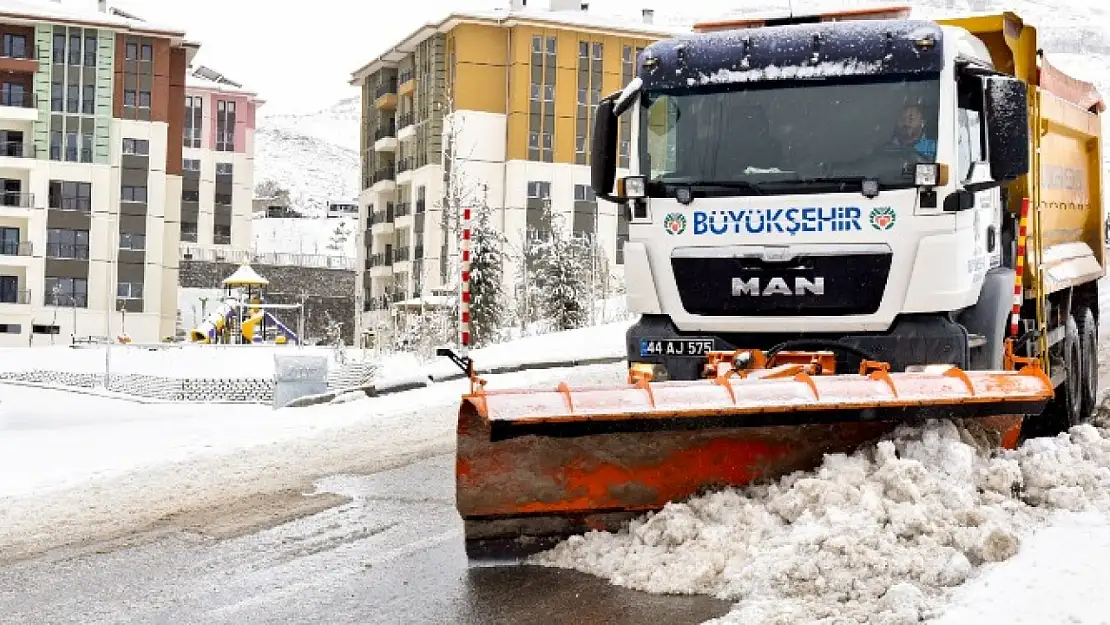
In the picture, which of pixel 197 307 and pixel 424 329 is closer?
pixel 424 329

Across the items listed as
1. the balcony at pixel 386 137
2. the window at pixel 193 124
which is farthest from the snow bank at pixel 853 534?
the window at pixel 193 124

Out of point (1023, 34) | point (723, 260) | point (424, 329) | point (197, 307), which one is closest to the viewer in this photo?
point (723, 260)

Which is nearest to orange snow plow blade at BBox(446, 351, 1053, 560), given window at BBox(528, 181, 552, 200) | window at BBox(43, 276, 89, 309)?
window at BBox(528, 181, 552, 200)

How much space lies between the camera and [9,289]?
68.8m

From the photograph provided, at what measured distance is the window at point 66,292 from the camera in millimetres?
69181

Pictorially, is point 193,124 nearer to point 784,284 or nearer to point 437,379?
point 437,379

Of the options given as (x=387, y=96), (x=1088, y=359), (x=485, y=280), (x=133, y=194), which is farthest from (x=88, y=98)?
(x=1088, y=359)

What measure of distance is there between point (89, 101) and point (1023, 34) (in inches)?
2560

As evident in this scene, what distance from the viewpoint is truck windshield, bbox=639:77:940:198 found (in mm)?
8750

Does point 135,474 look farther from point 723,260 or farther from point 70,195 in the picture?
point 70,195

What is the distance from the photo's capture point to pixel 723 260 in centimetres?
895

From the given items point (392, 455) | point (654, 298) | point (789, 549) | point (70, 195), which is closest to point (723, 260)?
point (654, 298)

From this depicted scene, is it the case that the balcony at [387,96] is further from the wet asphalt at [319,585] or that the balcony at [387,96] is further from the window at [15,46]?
the wet asphalt at [319,585]

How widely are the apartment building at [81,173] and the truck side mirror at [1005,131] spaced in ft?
205
